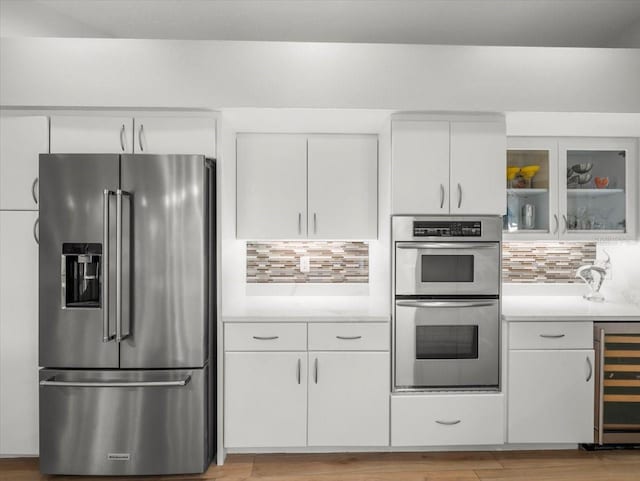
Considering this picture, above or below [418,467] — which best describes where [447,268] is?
above

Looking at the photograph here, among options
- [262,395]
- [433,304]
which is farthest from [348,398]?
[433,304]

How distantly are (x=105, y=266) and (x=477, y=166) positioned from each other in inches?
88.0

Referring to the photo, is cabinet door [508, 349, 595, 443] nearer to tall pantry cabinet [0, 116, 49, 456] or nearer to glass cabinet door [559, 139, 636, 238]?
glass cabinet door [559, 139, 636, 238]

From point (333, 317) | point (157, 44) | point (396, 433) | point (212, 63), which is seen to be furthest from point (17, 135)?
point (396, 433)

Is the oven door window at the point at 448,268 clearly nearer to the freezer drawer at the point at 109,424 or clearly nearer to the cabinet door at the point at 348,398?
the cabinet door at the point at 348,398

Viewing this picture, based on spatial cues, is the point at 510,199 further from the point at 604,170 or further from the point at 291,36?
the point at 291,36

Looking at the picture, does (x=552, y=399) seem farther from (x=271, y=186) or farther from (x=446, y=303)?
(x=271, y=186)

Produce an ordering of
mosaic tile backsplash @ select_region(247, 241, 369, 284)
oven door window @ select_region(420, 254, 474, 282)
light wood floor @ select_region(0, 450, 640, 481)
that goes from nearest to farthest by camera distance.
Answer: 1. light wood floor @ select_region(0, 450, 640, 481)
2. oven door window @ select_region(420, 254, 474, 282)
3. mosaic tile backsplash @ select_region(247, 241, 369, 284)

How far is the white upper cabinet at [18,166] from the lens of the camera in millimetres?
2637

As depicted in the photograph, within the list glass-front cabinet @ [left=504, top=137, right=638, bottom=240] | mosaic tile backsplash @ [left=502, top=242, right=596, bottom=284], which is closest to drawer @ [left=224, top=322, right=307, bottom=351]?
glass-front cabinet @ [left=504, top=137, right=638, bottom=240]

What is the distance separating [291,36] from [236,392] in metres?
2.37

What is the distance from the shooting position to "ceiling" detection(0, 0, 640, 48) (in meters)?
2.75

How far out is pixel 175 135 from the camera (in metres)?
2.69

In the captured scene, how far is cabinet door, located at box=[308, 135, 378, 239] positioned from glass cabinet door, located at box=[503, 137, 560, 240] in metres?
0.98
